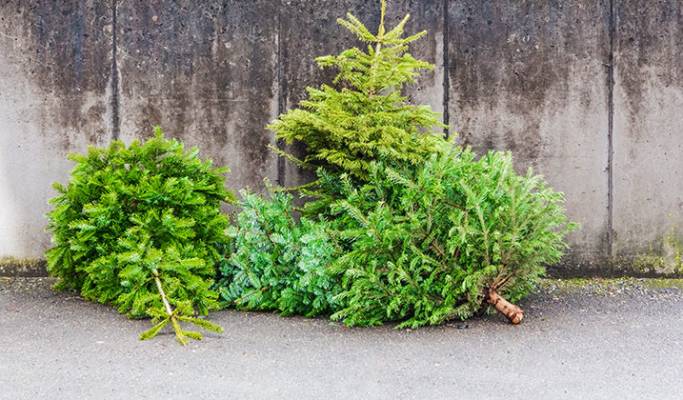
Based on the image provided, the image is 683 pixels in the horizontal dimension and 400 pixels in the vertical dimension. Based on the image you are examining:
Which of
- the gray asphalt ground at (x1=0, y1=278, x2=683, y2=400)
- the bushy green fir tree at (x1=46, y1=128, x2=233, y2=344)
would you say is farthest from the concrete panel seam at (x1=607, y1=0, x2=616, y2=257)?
the bushy green fir tree at (x1=46, y1=128, x2=233, y2=344)

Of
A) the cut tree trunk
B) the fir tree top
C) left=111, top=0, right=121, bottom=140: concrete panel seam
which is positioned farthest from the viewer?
left=111, top=0, right=121, bottom=140: concrete panel seam

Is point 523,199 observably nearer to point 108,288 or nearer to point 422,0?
point 422,0

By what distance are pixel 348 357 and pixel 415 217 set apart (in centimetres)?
103

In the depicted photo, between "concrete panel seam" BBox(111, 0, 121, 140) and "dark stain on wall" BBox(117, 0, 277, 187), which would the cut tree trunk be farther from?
"concrete panel seam" BBox(111, 0, 121, 140)

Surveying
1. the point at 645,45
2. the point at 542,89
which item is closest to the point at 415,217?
the point at 542,89

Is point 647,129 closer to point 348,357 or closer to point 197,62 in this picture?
point 348,357

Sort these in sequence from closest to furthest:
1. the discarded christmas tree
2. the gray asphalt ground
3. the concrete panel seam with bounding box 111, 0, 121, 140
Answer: the gray asphalt ground → the discarded christmas tree → the concrete panel seam with bounding box 111, 0, 121, 140

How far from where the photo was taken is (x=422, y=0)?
6223 millimetres

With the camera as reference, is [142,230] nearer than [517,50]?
Yes

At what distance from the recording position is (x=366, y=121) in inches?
210

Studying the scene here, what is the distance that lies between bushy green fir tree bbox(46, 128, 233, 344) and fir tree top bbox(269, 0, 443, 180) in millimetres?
778

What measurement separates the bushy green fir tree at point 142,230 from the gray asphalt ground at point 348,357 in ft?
0.67

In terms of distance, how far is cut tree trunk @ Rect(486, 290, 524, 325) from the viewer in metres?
5.13

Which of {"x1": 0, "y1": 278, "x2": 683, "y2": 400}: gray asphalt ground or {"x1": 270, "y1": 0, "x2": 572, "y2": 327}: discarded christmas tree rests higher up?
{"x1": 270, "y1": 0, "x2": 572, "y2": 327}: discarded christmas tree
